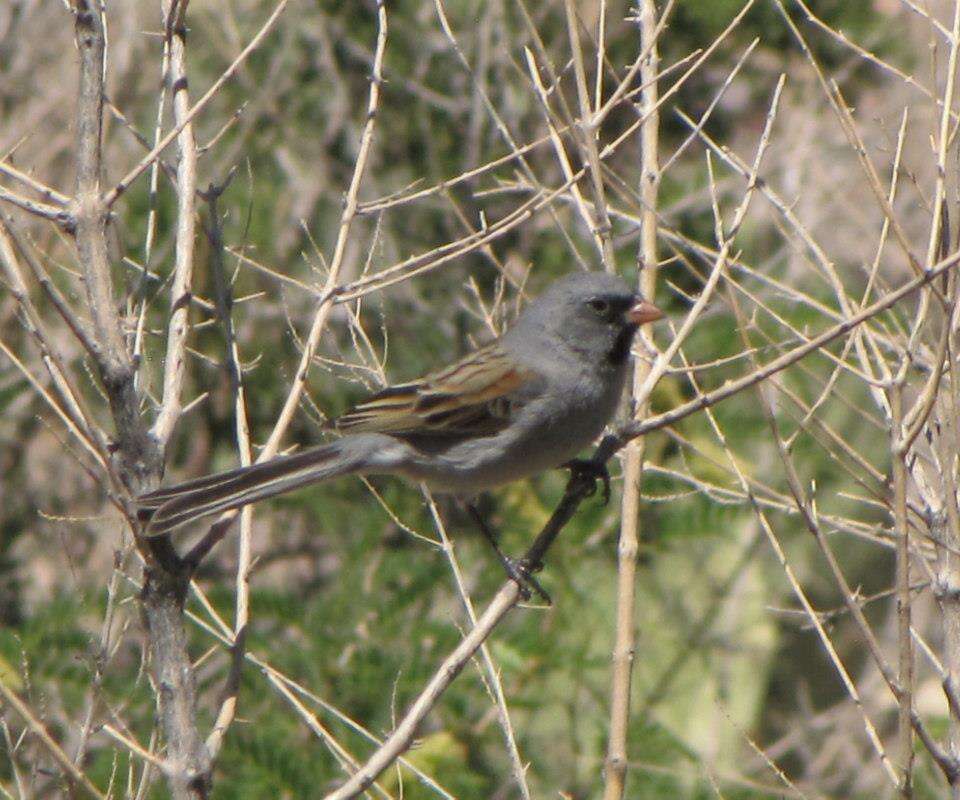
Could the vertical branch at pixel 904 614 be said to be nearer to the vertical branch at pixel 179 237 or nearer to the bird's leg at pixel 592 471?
the bird's leg at pixel 592 471

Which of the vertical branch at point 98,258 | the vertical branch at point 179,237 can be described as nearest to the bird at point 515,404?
the vertical branch at point 179,237

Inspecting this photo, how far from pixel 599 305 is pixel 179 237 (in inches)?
71.0

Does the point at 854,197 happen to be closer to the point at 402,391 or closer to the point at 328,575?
the point at 328,575

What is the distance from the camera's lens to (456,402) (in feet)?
17.1

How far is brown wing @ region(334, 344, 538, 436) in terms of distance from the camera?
507 cm

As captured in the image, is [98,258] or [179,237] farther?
[179,237]

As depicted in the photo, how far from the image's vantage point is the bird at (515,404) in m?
4.99

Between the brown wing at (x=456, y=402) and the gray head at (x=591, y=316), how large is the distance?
190 mm

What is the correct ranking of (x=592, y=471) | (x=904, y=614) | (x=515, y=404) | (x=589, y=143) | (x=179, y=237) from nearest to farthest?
(x=904, y=614), (x=179, y=237), (x=589, y=143), (x=592, y=471), (x=515, y=404)

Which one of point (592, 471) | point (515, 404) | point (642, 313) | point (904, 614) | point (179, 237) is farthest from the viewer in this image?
point (515, 404)

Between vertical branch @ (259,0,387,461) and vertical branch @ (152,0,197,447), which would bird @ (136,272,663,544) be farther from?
vertical branch @ (152,0,197,447)

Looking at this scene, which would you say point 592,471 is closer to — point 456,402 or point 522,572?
point 522,572

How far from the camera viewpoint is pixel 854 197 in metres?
8.71

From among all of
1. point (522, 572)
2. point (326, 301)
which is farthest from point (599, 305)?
point (326, 301)
